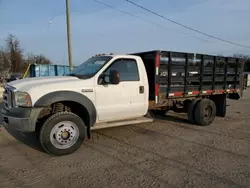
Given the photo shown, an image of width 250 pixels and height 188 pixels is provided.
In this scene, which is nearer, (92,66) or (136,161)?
(136,161)

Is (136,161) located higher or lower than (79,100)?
lower

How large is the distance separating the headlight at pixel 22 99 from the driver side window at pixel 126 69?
181 cm

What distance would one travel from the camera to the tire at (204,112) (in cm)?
679

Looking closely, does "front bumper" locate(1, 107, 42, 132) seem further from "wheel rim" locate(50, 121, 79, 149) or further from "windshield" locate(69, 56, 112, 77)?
"windshield" locate(69, 56, 112, 77)

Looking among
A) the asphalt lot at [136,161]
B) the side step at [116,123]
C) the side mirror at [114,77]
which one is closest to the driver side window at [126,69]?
the side mirror at [114,77]

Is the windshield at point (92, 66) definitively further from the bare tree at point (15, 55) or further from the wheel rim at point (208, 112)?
the bare tree at point (15, 55)

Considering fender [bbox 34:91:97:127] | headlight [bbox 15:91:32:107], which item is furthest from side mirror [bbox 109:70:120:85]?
headlight [bbox 15:91:32:107]

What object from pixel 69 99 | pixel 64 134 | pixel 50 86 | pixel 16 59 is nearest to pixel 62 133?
pixel 64 134

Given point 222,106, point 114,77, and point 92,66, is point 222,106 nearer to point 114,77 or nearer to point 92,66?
point 114,77

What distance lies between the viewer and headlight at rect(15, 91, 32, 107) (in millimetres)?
4164

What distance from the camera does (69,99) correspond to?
447 cm

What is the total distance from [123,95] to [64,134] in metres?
1.60

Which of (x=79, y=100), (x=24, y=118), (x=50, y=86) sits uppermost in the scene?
(x=50, y=86)


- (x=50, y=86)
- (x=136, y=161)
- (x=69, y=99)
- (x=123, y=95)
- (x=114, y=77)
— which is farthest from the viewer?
(x=123, y=95)
